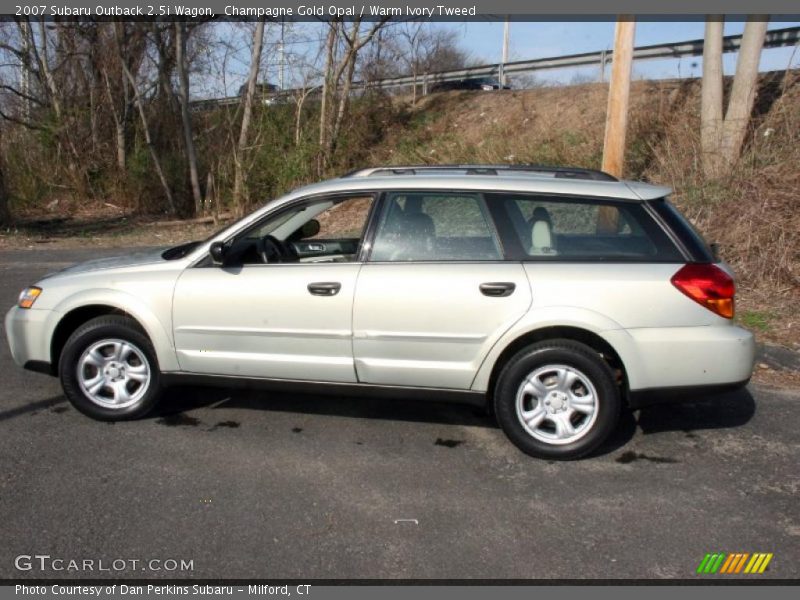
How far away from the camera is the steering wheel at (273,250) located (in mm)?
4922

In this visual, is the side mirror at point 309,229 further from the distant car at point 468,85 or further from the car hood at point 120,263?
the distant car at point 468,85

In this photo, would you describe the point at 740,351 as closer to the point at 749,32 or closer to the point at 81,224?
the point at 749,32

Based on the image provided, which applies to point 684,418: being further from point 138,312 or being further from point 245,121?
point 245,121

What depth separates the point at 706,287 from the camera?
4273 mm

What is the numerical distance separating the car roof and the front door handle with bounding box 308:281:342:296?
2.10ft

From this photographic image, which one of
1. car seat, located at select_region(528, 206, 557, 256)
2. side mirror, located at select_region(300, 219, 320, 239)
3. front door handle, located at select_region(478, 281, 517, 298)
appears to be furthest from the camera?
side mirror, located at select_region(300, 219, 320, 239)

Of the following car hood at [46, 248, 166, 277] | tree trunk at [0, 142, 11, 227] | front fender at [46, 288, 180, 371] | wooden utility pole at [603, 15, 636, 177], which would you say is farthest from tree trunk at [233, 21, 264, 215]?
front fender at [46, 288, 180, 371]

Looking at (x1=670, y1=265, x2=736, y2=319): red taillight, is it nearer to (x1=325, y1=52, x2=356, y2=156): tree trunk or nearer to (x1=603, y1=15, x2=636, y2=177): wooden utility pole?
(x1=603, y1=15, x2=636, y2=177): wooden utility pole

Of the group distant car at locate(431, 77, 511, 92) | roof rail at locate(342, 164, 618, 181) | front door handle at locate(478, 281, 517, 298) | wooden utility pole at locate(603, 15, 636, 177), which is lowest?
front door handle at locate(478, 281, 517, 298)

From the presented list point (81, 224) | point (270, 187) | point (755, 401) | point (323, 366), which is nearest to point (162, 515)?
point (323, 366)

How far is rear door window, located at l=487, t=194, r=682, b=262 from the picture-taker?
445cm

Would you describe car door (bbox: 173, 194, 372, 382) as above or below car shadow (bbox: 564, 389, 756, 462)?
above

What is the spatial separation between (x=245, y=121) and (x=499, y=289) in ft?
46.6

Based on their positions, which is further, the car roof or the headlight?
the headlight
